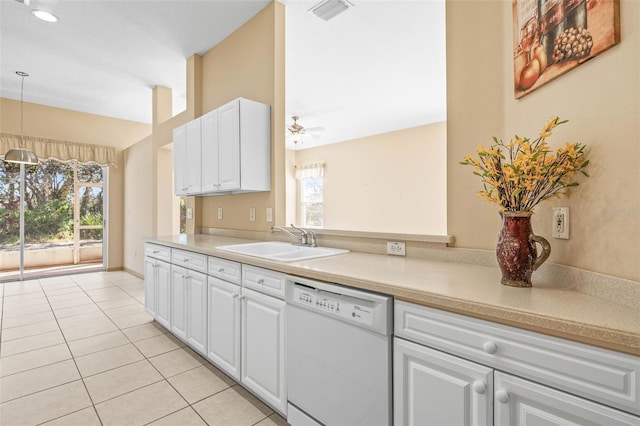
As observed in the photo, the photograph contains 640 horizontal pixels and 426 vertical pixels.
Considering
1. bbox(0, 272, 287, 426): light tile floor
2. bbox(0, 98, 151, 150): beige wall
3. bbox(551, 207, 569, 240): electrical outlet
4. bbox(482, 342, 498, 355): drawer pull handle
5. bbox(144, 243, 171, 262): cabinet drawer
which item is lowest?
bbox(0, 272, 287, 426): light tile floor

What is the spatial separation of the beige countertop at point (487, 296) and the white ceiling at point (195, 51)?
2457mm

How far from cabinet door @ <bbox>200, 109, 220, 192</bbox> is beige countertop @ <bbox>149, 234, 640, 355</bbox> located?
161 cm

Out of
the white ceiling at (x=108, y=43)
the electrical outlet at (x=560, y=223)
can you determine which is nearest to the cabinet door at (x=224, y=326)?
the electrical outlet at (x=560, y=223)

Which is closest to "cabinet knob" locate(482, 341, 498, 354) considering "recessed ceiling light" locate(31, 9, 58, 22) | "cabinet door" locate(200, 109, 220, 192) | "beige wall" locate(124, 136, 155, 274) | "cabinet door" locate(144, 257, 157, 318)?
"cabinet door" locate(200, 109, 220, 192)

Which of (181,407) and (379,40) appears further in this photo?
(379,40)

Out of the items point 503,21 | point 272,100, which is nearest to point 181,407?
point 272,100

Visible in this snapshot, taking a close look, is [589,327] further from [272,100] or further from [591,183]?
[272,100]

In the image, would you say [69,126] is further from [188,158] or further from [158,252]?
[158,252]

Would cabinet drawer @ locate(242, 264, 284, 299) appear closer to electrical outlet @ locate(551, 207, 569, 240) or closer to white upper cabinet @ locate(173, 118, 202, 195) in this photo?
electrical outlet @ locate(551, 207, 569, 240)

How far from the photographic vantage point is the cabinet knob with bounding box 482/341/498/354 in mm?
917

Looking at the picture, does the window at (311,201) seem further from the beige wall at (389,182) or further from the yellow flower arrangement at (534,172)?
the yellow flower arrangement at (534,172)

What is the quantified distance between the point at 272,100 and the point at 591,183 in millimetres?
2393

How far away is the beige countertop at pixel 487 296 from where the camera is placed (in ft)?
2.50

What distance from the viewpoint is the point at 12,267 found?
5547 mm
